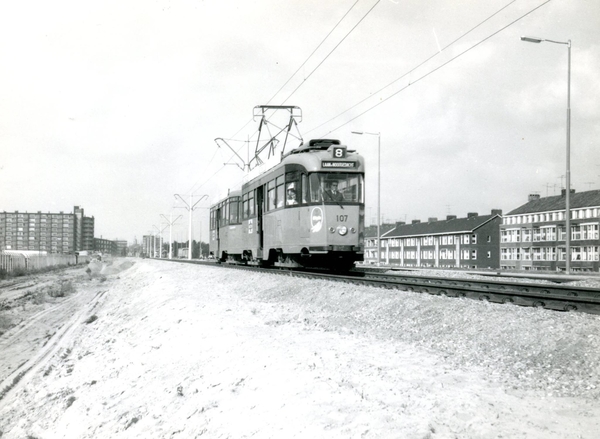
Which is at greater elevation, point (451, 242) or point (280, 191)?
point (280, 191)

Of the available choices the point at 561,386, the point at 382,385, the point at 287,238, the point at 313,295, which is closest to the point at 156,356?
the point at 313,295

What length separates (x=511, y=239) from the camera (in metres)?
70.9

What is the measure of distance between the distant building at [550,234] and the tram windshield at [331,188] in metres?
40.1

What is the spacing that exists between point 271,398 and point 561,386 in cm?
288

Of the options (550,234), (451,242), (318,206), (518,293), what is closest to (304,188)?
(318,206)

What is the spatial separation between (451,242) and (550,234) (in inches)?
617

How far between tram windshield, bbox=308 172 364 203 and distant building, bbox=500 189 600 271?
132 feet

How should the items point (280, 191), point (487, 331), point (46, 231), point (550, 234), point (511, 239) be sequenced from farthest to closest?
point (46, 231)
point (511, 239)
point (550, 234)
point (280, 191)
point (487, 331)

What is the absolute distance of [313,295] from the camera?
39.6 feet

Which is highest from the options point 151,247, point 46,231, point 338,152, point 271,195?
point 338,152

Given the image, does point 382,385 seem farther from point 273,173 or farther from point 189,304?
point 273,173

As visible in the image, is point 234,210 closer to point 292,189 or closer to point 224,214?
point 224,214

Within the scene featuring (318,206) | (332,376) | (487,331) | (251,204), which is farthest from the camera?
(251,204)

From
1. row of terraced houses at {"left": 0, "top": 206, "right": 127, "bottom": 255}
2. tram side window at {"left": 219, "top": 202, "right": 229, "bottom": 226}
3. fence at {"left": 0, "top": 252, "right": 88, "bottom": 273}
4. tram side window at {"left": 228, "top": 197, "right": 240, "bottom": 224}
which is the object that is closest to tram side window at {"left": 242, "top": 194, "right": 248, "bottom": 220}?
tram side window at {"left": 228, "top": 197, "right": 240, "bottom": 224}
